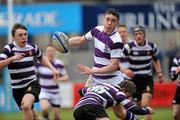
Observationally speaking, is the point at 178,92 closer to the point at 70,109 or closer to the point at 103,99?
the point at 103,99

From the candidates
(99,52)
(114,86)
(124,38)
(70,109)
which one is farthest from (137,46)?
(70,109)

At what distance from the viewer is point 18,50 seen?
14977 mm

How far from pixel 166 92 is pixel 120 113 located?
12.6m

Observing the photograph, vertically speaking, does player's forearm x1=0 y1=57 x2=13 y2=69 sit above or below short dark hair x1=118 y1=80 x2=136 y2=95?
above

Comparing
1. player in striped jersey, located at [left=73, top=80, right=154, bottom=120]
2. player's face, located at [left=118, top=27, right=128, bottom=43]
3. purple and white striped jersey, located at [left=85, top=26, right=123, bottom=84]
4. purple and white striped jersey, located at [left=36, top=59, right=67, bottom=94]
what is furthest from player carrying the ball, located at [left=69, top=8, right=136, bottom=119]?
purple and white striped jersey, located at [left=36, top=59, right=67, bottom=94]

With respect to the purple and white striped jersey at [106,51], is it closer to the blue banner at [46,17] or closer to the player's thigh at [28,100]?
the player's thigh at [28,100]

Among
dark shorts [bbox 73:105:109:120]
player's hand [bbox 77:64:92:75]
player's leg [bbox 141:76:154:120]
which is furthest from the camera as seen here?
player's leg [bbox 141:76:154:120]

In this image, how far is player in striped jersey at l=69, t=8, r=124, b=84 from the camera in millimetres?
13945

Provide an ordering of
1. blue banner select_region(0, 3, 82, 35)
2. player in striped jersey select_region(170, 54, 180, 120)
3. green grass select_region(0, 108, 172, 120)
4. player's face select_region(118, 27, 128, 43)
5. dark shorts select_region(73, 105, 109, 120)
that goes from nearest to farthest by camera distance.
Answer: dark shorts select_region(73, 105, 109, 120) < player in striped jersey select_region(170, 54, 180, 120) < player's face select_region(118, 27, 128, 43) < green grass select_region(0, 108, 172, 120) < blue banner select_region(0, 3, 82, 35)

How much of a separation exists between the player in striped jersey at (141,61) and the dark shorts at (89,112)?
14.4ft

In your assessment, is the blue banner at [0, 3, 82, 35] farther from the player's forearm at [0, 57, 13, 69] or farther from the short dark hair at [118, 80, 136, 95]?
the short dark hair at [118, 80, 136, 95]

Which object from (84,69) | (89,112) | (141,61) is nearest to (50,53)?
(141,61)

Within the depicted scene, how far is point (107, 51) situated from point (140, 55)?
3144 millimetres

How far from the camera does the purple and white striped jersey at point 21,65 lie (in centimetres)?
1494
